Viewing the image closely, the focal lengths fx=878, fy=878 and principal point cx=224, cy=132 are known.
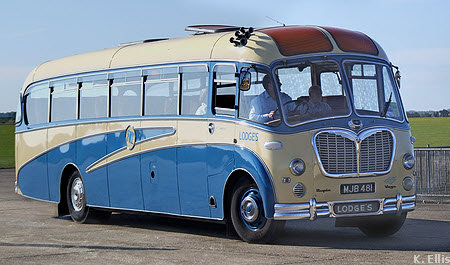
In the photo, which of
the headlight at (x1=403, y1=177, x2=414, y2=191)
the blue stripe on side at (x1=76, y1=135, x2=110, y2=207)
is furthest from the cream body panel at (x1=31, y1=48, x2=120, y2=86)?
the headlight at (x1=403, y1=177, x2=414, y2=191)

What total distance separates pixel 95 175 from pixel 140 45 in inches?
104

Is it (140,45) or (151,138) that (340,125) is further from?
(140,45)

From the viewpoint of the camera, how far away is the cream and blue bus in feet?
39.5

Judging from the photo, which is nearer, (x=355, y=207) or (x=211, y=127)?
(x=355, y=207)

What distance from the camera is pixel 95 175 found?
16.6 metres

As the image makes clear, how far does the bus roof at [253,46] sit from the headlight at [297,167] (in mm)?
1503

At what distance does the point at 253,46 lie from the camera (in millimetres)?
12633

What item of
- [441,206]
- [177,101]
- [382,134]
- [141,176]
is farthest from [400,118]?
[441,206]

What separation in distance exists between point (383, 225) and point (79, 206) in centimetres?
657

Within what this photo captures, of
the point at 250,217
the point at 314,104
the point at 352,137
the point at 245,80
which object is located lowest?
the point at 250,217

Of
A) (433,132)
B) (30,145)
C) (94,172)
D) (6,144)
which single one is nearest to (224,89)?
(94,172)

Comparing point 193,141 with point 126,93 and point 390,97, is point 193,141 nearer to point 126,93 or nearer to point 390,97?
point 126,93

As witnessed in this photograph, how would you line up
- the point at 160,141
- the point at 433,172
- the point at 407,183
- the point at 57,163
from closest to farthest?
the point at 407,183
the point at 160,141
the point at 57,163
the point at 433,172

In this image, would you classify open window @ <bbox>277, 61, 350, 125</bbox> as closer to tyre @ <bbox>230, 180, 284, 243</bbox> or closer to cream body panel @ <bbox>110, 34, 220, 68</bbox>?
tyre @ <bbox>230, 180, 284, 243</bbox>
